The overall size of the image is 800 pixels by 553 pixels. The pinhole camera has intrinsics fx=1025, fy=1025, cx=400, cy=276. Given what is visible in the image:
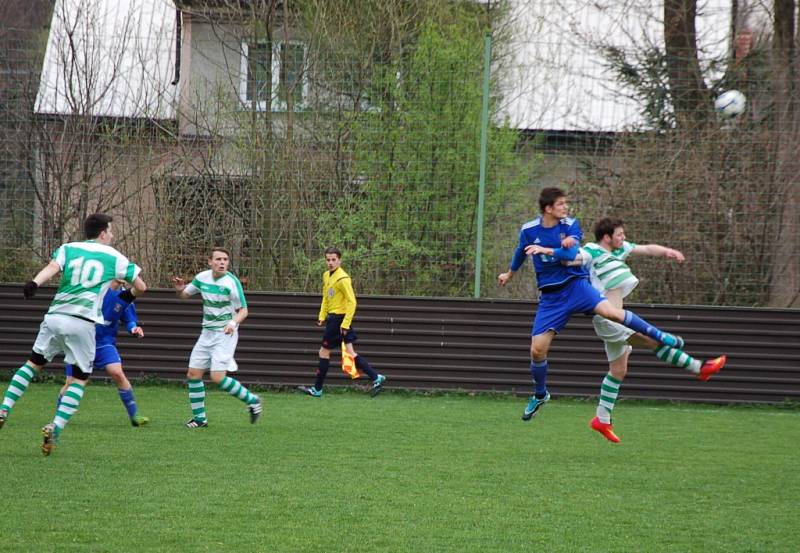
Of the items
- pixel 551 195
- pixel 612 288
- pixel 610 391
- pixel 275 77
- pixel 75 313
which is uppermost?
pixel 275 77

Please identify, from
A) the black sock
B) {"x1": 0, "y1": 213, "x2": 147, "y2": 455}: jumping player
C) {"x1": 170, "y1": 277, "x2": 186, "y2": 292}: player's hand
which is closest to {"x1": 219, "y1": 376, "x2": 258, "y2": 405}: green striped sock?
{"x1": 170, "y1": 277, "x2": 186, "y2": 292}: player's hand

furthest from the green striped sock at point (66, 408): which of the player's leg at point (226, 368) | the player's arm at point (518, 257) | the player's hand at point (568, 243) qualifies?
the player's hand at point (568, 243)

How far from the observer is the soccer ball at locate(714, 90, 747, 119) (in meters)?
14.3

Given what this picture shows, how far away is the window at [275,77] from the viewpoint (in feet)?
48.9

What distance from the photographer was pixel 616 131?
14.3 meters

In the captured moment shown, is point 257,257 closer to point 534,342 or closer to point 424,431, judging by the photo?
point 424,431

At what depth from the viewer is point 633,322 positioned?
895cm

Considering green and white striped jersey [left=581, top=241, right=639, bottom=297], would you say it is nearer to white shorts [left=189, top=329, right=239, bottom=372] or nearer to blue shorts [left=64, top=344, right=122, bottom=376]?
white shorts [left=189, top=329, right=239, bottom=372]

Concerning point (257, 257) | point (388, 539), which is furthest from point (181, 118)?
point (388, 539)

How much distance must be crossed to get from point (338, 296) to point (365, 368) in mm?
1048

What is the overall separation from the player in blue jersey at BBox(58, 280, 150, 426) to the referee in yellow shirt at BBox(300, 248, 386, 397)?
3.36 meters

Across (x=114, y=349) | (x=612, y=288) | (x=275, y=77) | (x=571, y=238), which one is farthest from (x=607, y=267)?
(x=275, y=77)

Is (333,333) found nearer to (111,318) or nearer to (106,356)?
(111,318)

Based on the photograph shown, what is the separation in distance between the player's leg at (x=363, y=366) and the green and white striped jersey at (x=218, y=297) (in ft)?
12.0
